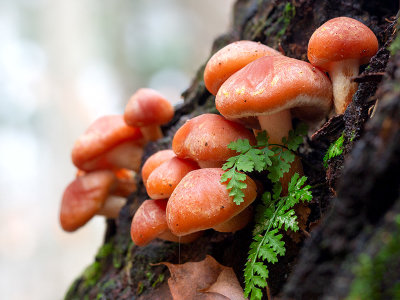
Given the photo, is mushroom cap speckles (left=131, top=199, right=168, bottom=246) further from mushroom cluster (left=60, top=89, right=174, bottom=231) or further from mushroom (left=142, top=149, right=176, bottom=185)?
mushroom cluster (left=60, top=89, right=174, bottom=231)

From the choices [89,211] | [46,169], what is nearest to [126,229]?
[89,211]

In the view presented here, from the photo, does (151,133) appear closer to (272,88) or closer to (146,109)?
(146,109)

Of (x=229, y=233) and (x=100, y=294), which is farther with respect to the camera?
(x=100, y=294)

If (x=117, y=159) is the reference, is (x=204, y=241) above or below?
below

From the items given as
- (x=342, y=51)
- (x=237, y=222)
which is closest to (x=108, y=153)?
(x=237, y=222)

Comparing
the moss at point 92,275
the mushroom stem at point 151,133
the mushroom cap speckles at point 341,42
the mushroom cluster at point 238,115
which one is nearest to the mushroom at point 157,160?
the mushroom cluster at point 238,115

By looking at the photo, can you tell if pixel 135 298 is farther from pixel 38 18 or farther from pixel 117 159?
pixel 38 18

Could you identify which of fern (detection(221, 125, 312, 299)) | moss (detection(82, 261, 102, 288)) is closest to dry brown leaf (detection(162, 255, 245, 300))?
fern (detection(221, 125, 312, 299))
